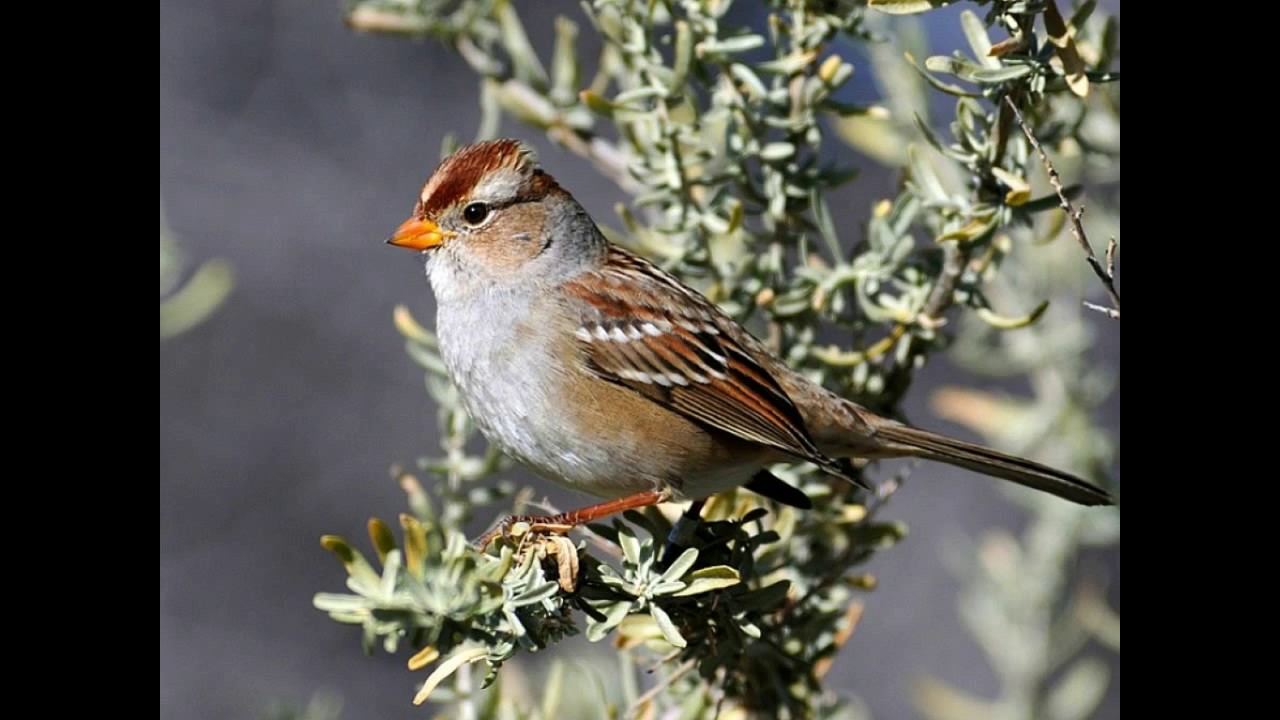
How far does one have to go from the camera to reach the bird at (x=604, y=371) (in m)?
2.68

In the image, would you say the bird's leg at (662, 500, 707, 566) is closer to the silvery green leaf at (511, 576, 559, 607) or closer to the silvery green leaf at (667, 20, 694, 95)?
the silvery green leaf at (511, 576, 559, 607)

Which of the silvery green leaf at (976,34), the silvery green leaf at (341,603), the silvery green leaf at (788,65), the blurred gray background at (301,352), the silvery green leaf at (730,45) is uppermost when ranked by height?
the silvery green leaf at (976,34)

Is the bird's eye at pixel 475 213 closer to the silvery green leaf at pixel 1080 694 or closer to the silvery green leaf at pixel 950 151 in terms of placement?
the silvery green leaf at pixel 950 151

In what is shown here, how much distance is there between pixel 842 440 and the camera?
2.91 meters

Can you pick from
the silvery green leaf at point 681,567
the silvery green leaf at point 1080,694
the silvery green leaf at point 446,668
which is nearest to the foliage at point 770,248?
the silvery green leaf at point 681,567

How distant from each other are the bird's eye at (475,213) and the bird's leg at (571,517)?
66 cm

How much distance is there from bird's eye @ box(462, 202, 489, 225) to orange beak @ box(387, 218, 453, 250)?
5 centimetres

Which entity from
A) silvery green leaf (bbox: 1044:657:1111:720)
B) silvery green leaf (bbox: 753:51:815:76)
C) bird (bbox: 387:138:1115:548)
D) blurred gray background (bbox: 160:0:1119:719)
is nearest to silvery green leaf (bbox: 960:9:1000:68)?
silvery green leaf (bbox: 753:51:815:76)

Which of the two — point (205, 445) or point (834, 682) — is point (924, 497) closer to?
point (834, 682)

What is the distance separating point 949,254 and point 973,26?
45 centimetres

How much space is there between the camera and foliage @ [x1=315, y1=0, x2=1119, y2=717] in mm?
2182

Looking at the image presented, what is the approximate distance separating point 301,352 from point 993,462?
3.16 m

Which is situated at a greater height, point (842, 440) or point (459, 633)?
point (459, 633)

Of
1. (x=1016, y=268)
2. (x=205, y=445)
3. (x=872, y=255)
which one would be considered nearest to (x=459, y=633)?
(x=872, y=255)
